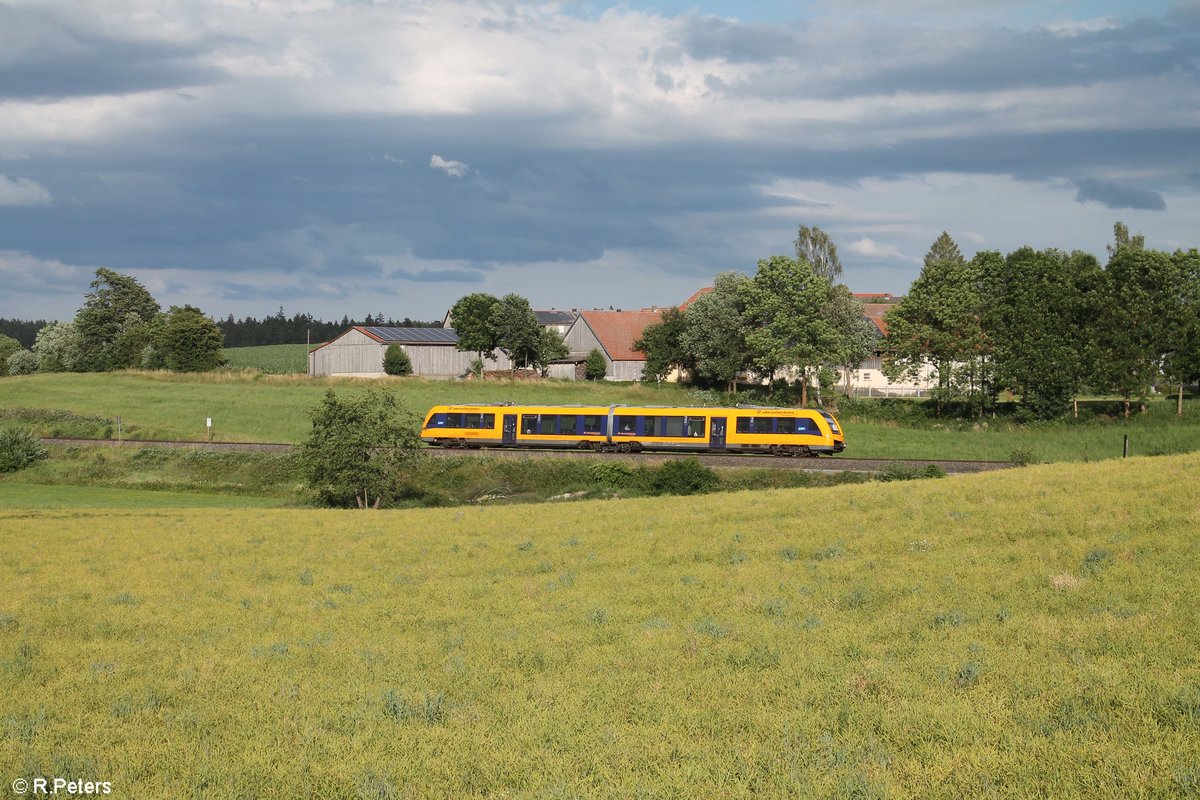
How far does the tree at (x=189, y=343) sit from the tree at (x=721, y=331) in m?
55.7

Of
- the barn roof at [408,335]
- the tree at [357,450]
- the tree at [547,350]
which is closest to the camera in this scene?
the tree at [357,450]

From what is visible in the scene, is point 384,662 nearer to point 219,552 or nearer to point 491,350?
point 219,552

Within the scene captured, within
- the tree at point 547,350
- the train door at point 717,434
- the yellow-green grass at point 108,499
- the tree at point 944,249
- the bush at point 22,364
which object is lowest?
the yellow-green grass at point 108,499

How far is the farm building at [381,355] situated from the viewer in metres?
118

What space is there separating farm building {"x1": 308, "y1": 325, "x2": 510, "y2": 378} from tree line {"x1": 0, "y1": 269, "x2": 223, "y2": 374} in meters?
13.1

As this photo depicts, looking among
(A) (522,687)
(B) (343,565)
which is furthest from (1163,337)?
(A) (522,687)

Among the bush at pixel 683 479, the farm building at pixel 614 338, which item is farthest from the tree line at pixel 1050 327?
the farm building at pixel 614 338

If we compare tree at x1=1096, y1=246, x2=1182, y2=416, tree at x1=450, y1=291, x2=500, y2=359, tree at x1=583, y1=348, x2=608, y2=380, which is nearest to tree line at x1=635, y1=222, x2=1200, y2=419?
tree at x1=1096, y1=246, x2=1182, y2=416

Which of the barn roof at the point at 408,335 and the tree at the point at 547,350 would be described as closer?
the tree at the point at 547,350

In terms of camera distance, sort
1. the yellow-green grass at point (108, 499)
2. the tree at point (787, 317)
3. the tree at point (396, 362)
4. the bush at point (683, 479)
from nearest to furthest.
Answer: the yellow-green grass at point (108, 499)
the bush at point (683, 479)
the tree at point (787, 317)
the tree at point (396, 362)

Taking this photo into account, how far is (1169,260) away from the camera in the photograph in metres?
71.8

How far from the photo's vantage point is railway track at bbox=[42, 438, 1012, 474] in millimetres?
48438

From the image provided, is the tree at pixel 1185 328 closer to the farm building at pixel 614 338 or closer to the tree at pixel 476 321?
the farm building at pixel 614 338

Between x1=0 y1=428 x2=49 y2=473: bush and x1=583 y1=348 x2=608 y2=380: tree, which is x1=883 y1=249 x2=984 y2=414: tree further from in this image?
x1=0 y1=428 x2=49 y2=473: bush
